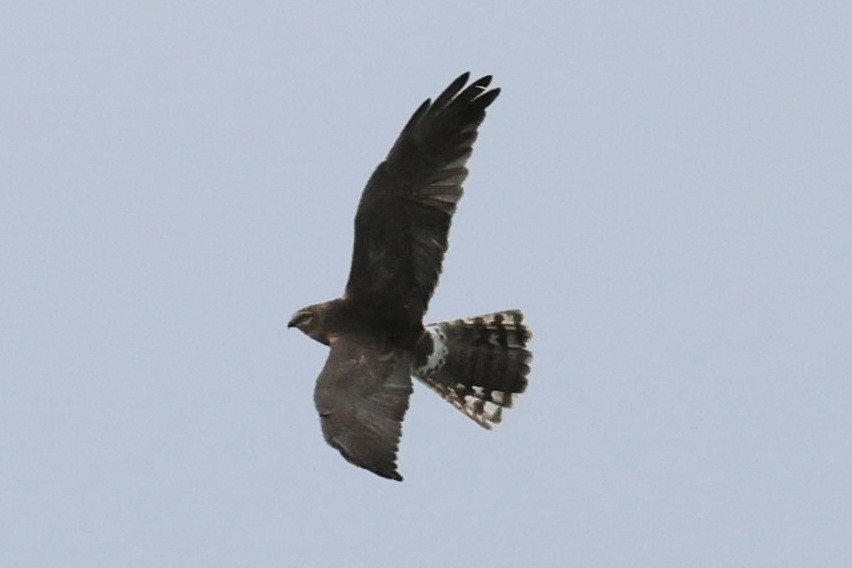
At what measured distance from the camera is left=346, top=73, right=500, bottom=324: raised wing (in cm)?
1041

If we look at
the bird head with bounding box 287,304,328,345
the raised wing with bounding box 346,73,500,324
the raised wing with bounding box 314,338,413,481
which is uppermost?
the raised wing with bounding box 346,73,500,324

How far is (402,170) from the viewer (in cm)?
1048

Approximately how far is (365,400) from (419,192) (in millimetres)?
1403

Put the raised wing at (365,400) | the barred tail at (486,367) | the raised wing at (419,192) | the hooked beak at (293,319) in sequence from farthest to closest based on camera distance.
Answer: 1. the barred tail at (486,367)
2. the hooked beak at (293,319)
3. the raised wing at (419,192)
4. the raised wing at (365,400)

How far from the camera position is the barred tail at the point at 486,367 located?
1175 centimetres

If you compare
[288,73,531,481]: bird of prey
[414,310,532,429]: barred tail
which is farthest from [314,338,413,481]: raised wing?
[414,310,532,429]: barred tail

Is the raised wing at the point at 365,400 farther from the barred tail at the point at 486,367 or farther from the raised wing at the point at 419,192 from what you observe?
the barred tail at the point at 486,367

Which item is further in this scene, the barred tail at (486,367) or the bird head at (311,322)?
the barred tail at (486,367)

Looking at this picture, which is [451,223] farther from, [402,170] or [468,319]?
[468,319]

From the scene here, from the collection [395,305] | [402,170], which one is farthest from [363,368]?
[402,170]

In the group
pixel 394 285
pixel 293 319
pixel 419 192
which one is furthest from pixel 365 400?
pixel 419 192

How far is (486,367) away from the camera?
39.1 feet

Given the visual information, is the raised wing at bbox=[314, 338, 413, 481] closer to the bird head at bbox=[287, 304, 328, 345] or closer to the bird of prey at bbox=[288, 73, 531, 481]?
the bird of prey at bbox=[288, 73, 531, 481]

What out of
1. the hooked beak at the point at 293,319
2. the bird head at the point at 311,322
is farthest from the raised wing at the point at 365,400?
the hooked beak at the point at 293,319
